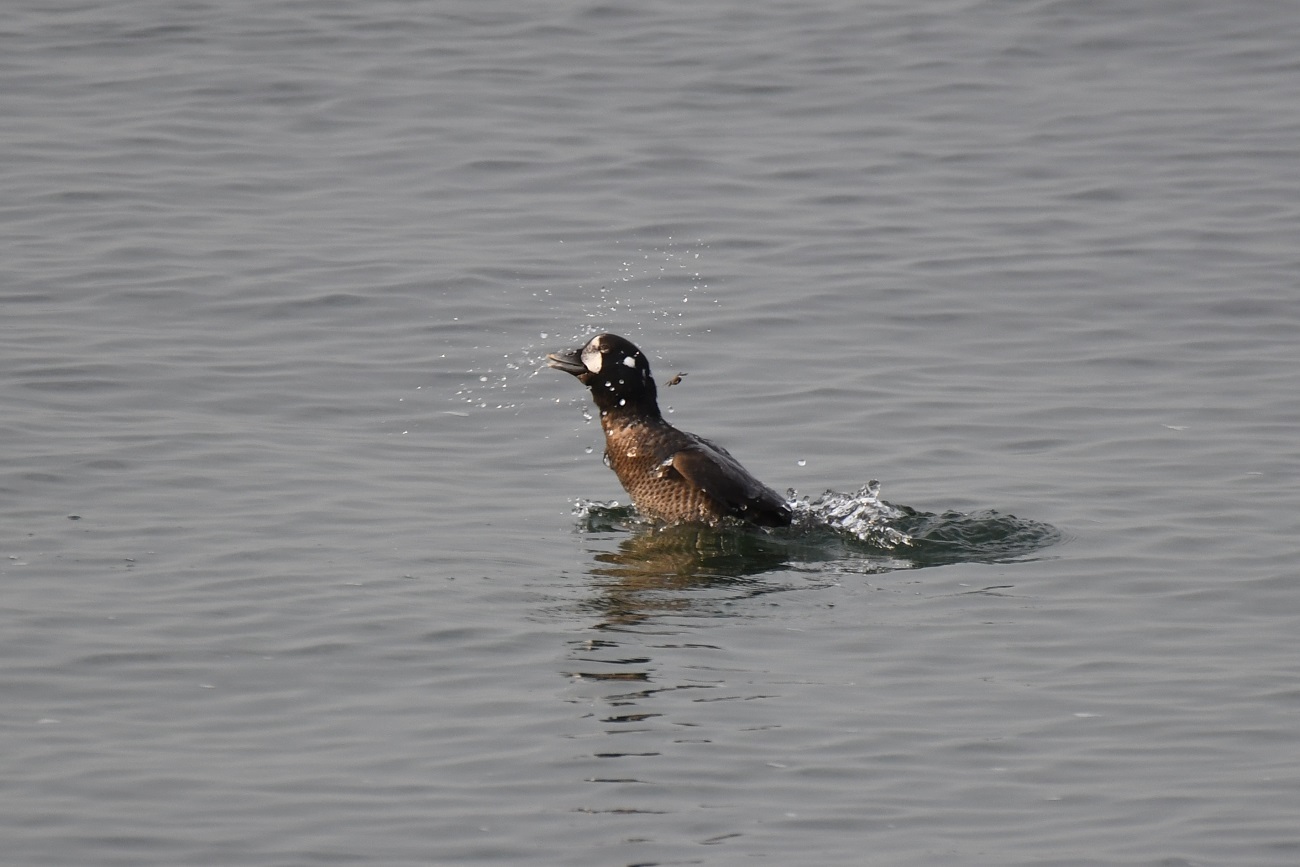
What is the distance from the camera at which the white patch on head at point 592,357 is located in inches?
405

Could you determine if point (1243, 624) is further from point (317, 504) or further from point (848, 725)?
point (317, 504)

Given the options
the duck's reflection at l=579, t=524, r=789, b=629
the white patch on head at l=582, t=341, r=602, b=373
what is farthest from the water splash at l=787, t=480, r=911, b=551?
the white patch on head at l=582, t=341, r=602, b=373

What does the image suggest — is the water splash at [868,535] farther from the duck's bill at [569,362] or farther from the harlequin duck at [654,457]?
the duck's bill at [569,362]

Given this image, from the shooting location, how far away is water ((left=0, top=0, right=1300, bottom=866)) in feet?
21.1

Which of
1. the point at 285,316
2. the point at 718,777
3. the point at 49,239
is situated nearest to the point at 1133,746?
the point at 718,777

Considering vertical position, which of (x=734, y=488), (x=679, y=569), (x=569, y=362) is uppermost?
(x=569, y=362)

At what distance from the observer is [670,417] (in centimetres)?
1190

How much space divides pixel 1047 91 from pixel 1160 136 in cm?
163

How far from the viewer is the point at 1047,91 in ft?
63.6

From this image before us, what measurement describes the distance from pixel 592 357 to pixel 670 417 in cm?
166

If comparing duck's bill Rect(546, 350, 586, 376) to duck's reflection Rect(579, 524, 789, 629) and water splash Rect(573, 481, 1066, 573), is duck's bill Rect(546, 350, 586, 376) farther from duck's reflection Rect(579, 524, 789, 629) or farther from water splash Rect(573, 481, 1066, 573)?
duck's reflection Rect(579, 524, 789, 629)

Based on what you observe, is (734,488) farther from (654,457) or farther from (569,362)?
(569,362)

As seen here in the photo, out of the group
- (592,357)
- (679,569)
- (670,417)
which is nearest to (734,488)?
(679,569)

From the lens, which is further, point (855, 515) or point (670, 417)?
point (670, 417)
